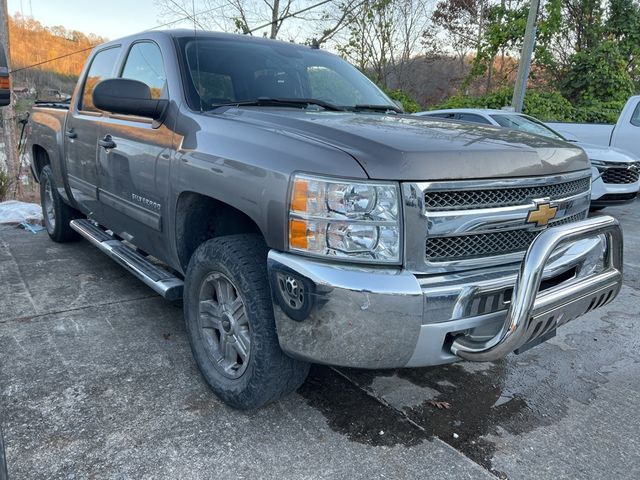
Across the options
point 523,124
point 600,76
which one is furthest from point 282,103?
point 600,76

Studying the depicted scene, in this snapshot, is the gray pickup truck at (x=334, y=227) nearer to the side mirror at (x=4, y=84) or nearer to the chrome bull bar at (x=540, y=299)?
the chrome bull bar at (x=540, y=299)

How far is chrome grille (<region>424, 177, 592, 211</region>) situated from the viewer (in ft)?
6.63

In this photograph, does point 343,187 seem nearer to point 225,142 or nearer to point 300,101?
point 225,142

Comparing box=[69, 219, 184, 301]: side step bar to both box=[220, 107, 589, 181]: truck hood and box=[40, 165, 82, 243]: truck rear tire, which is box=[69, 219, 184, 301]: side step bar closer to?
box=[40, 165, 82, 243]: truck rear tire

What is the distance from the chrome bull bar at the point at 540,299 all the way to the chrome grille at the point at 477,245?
0.68ft

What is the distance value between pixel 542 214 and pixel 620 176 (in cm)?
607

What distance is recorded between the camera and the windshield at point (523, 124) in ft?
24.7

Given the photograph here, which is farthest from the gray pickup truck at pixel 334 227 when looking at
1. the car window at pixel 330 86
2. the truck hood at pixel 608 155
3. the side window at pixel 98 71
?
the truck hood at pixel 608 155

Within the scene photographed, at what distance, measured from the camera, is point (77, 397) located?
259cm

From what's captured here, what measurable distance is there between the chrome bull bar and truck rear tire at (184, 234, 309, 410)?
30.8 inches

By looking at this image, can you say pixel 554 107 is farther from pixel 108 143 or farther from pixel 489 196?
pixel 489 196

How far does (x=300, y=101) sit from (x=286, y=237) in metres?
1.32

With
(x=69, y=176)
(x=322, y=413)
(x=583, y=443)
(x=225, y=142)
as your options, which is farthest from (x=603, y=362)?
(x=69, y=176)

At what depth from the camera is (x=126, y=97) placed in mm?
2830
